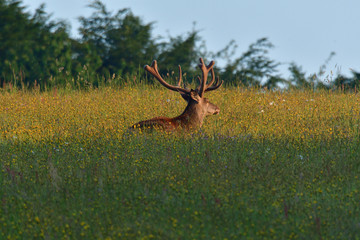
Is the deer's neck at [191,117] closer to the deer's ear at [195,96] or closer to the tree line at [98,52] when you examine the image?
the deer's ear at [195,96]

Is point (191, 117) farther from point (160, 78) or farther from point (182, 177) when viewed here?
point (182, 177)

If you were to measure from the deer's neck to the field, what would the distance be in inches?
12.5

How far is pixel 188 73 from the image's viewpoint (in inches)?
951

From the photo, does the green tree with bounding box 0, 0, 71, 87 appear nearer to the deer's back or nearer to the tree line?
the tree line

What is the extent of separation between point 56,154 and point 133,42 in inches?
684

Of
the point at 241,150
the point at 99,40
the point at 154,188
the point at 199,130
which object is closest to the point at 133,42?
the point at 99,40

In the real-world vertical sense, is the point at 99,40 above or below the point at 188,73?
above

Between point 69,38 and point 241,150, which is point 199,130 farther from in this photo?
point 69,38

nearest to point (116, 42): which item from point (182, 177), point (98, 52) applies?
point (98, 52)

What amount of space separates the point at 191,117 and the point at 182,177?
11.3 ft

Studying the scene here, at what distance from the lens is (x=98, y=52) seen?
2452 cm

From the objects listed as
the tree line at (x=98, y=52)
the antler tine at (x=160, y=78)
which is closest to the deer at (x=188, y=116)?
the antler tine at (x=160, y=78)

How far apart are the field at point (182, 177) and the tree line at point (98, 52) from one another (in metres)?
11.5

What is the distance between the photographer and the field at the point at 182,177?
496cm
